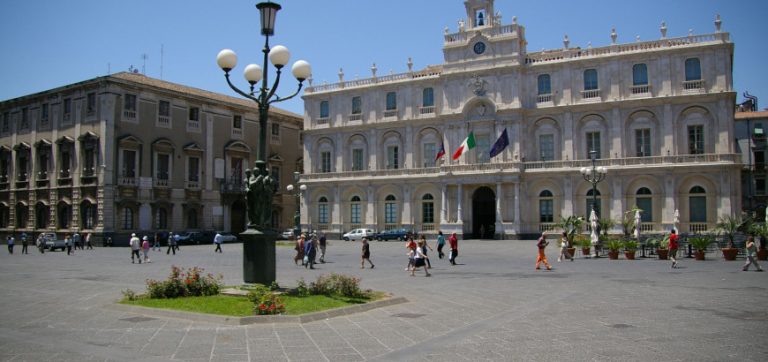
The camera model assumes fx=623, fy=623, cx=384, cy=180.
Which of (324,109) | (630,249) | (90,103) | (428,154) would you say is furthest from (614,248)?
(90,103)

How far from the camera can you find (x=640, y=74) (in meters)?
45.0

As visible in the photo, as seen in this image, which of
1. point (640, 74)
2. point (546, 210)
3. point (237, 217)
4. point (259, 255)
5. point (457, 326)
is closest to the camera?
point (457, 326)

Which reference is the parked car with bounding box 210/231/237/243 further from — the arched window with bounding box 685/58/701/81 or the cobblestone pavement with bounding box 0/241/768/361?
the arched window with bounding box 685/58/701/81

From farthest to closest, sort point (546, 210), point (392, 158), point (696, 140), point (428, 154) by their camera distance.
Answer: point (392, 158), point (428, 154), point (546, 210), point (696, 140)

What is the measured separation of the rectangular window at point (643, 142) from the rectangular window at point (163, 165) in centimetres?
3673

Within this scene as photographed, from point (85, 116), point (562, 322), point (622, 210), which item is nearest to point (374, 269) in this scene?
point (562, 322)

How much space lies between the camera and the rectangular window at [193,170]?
5303 centimetres

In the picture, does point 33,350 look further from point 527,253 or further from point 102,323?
point 527,253

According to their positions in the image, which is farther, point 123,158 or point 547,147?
point 547,147

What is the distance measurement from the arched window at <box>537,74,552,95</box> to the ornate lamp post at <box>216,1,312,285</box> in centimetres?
3644

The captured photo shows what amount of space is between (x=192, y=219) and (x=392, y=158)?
18.0m

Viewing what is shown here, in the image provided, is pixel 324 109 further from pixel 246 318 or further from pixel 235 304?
pixel 246 318

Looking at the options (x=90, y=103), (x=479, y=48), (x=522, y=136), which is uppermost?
(x=479, y=48)

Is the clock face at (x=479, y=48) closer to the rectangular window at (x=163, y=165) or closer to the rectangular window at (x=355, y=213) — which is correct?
the rectangular window at (x=355, y=213)
